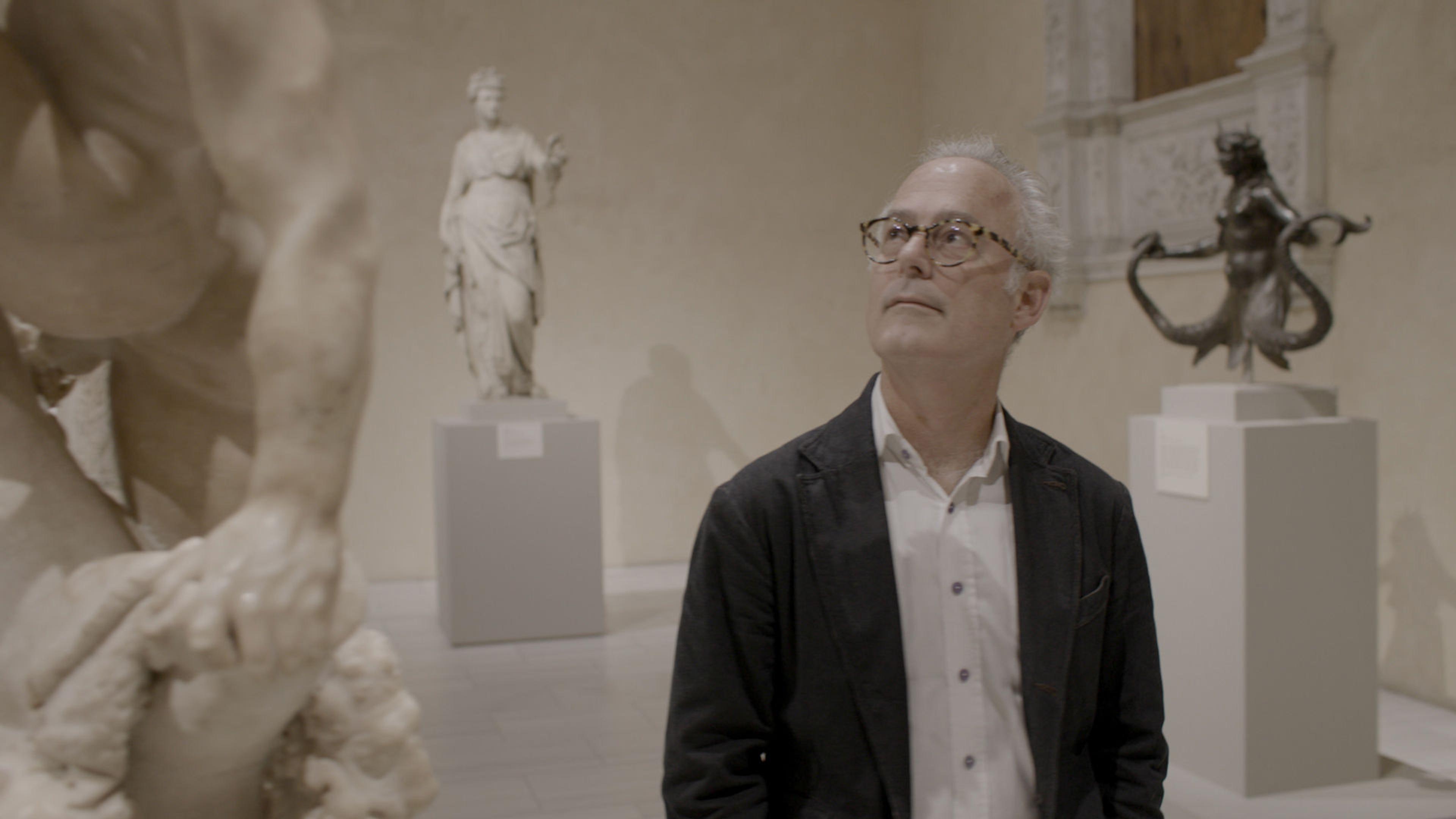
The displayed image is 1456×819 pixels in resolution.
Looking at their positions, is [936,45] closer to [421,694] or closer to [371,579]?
[371,579]

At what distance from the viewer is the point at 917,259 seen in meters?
1.70

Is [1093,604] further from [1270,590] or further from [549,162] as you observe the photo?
[549,162]

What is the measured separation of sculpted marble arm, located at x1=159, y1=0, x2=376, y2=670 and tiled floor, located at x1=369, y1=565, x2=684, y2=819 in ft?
11.0

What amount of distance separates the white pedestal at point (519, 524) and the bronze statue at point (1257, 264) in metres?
3.29

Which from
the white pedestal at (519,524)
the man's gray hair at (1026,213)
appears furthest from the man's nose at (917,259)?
the white pedestal at (519,524)

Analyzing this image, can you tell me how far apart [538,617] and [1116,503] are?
5.34 m

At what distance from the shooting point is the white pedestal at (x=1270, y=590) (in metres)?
4.20

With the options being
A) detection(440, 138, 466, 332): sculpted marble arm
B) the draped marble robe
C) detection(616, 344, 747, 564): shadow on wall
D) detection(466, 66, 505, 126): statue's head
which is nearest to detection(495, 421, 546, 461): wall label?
the draped marble robe

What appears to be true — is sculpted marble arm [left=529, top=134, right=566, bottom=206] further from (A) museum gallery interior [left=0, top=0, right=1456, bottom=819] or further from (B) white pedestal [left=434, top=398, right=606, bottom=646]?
(B) white pedestal [left=434, top=398, right=606, bottom=646]

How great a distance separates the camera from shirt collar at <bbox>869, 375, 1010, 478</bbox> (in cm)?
175

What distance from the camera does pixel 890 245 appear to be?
5.72 feet

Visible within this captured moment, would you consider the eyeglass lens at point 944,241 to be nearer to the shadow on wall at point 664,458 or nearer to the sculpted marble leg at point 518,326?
the sculpted marble leg at point 518,326

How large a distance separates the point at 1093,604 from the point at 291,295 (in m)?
1.09

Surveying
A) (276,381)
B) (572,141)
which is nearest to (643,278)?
(572,141)
